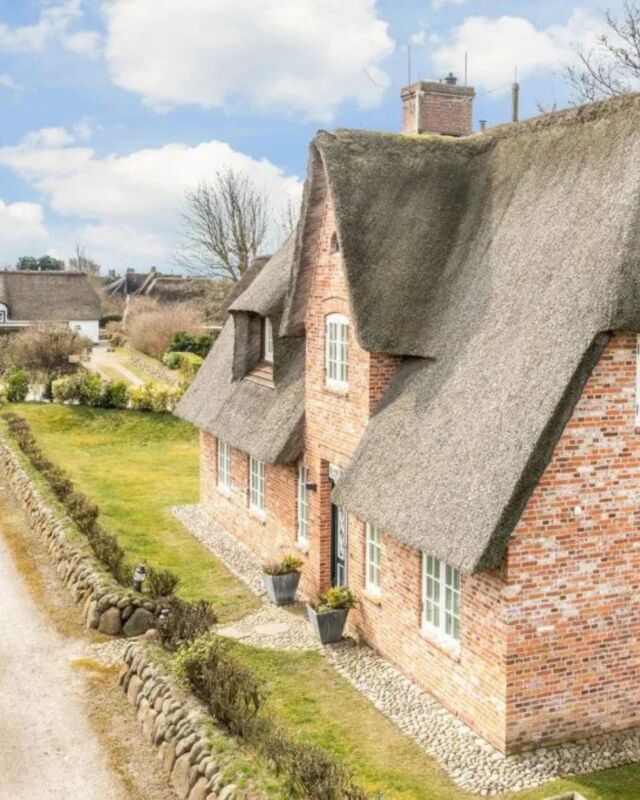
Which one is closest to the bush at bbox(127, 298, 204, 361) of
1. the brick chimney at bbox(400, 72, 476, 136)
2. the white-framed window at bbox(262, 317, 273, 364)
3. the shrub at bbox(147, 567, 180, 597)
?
the white-framed window at bbox(262, 317, 273, 364)

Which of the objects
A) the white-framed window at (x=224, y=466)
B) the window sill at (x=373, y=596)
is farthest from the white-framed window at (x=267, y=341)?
the window sill at (x=373, y=596)

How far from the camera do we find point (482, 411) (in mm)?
11266

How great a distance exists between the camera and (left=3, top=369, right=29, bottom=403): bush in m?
38.5

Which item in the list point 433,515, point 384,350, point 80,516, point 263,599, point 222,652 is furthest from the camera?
point 80,516

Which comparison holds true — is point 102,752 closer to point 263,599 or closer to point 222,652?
point 222,652

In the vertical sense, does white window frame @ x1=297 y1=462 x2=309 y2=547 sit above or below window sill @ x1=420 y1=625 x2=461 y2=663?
above

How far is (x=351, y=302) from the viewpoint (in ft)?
44.6

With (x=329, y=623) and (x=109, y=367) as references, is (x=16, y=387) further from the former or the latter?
(x=329, y=623)

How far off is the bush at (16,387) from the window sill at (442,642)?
30138 mm

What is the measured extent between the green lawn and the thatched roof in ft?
8.67

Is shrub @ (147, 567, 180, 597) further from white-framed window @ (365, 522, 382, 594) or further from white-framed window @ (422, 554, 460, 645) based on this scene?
white-framed window @ (422, 554, 460, 645)

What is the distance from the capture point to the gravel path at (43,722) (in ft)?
34.4

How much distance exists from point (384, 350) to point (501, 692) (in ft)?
17.3

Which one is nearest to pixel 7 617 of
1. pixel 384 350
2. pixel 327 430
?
pixel 327 430
